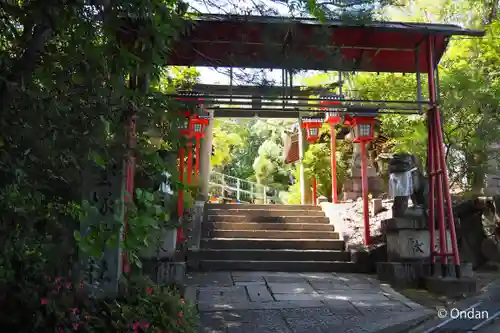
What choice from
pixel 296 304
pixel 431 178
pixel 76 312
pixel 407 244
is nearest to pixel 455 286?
pixel 407 244

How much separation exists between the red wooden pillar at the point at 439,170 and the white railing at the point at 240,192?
1396cm

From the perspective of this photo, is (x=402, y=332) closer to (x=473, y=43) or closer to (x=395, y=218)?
(x=395, y=218)

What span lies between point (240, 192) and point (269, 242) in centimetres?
1250

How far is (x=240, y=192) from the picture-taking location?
21875 millimetres

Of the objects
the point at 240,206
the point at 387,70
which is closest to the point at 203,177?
the point at 240,206

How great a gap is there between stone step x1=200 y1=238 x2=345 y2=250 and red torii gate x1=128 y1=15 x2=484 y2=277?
271 cm

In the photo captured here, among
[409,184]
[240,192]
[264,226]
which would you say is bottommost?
[264,226]

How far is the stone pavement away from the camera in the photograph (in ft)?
15.3

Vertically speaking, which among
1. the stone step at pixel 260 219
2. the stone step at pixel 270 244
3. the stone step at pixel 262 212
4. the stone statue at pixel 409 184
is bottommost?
the stone step at pixel 270 244

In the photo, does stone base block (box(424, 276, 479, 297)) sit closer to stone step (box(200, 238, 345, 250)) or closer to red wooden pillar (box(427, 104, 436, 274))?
red wooden pillar (box(427, 104, 436, 274))

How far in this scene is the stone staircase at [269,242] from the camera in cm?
859

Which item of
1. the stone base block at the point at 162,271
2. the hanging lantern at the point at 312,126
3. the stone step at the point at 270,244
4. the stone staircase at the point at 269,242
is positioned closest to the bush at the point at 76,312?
the stone base block at the point at 162,271

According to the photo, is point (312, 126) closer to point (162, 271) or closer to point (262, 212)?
point (262, 212)

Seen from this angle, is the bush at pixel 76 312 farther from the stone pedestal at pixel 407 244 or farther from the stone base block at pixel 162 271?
the stone pedestal at pixel 407 244
